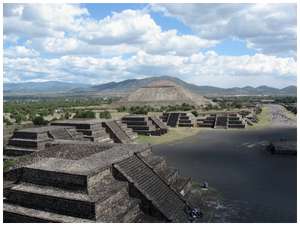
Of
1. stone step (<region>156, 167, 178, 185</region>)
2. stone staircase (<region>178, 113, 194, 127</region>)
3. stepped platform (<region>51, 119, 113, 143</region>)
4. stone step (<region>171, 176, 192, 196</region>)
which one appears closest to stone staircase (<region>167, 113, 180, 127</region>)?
stone staircase (<region>178, 113, 194, 127</region>)

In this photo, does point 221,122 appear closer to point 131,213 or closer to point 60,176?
point 131,213

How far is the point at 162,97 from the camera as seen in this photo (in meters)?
124

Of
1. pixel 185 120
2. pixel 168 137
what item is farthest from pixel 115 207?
pixel 185 120

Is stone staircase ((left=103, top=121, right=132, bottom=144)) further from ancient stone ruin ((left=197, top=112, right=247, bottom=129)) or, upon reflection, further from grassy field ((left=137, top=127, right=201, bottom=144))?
ancient stone ruin ((left=197, top=112, right=247, bottom=129))

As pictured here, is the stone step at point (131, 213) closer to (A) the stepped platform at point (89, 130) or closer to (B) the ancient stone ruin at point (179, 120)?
(A) the stepped platform at point (89, 130)

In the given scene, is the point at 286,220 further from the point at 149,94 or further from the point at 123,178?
the point at 149,94

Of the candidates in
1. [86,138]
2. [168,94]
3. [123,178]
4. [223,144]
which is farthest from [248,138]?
[168,94]

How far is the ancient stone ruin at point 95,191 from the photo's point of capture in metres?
12.9

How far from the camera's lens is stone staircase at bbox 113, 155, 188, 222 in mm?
14481

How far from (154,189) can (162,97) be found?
10887 cm

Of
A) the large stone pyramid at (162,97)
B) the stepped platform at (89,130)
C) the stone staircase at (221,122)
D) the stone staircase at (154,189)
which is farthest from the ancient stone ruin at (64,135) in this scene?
the large stone pyramid at (162,97)

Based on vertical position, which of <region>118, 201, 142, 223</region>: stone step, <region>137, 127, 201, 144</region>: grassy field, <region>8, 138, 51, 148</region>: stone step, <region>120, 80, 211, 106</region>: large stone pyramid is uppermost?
<region>120, 80, 211, 106</region>: large stone pyramid

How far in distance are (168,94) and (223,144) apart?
90478 millimetres

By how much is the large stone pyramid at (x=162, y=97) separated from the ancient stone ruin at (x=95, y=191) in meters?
95.6
